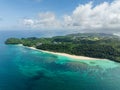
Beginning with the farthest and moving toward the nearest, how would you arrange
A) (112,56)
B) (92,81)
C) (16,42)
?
(16,42)
(112,56)
(92,81)

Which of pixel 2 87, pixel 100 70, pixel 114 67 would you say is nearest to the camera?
pixel 2 87

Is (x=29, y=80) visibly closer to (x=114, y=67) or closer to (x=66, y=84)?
(x=66, y=84)

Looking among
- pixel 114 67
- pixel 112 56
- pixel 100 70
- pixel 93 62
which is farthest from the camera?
pixel 112 56

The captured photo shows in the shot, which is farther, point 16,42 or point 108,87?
point 16,42

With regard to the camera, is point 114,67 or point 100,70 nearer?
point 100,70

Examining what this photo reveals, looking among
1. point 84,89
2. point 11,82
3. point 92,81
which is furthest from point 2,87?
point 92,81

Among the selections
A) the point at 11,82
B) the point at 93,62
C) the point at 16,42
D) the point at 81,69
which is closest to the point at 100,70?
the point at 81,69

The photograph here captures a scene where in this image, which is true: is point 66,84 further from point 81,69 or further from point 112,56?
point 112,56

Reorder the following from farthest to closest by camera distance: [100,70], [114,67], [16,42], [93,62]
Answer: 1. [16,42]
2. [93,62]
3. [114,67]
4. [100,70]
